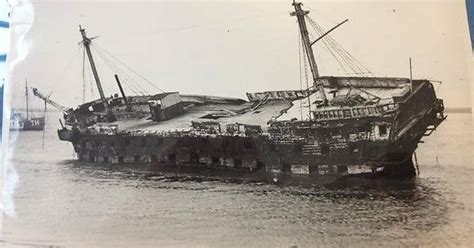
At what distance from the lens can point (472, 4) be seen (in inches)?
43.6

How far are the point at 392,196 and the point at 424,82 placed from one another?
0.67ft

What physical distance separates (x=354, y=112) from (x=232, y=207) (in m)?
0.26

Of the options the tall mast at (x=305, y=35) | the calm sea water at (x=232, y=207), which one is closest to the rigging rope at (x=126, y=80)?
the calm sea water at (x=232, y=207)

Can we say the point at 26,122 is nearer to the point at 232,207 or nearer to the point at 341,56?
the point at 232,207

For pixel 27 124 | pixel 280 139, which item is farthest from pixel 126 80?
pixel 280 139

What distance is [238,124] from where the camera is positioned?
3.50 ft

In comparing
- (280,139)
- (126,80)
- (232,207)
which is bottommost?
(232,207)

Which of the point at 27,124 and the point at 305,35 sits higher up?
the point at 305,35

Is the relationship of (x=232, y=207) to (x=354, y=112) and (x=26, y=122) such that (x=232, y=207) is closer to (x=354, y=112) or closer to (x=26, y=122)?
(x=354, y=112)

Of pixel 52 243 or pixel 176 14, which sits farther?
pixel 176 14

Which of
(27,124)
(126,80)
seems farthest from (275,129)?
(27,124)

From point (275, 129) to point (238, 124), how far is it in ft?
0.21

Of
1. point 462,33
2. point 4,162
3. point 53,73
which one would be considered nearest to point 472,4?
point 462,33

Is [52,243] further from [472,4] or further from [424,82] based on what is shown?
[472,4]
